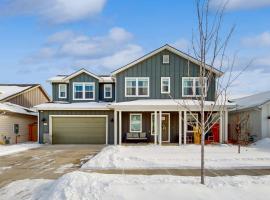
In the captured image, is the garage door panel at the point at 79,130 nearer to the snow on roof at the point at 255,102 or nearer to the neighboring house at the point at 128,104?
the neighboring house at the point at 128,104

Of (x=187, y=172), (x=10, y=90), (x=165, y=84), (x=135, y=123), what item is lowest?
(x=187, y=172)

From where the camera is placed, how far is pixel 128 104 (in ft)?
78.2

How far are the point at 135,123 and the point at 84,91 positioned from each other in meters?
5.13

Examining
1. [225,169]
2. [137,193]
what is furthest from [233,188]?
[225,169]

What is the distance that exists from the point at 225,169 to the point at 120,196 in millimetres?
6361

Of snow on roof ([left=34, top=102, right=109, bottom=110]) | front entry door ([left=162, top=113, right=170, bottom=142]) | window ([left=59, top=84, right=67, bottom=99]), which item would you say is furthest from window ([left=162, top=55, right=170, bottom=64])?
window ([left=59, top=84, right=67, bottom=99])

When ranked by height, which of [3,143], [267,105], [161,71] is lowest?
[3,143]

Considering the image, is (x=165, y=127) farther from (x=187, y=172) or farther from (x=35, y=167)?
(x=187, y=172)

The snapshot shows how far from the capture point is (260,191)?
827cm

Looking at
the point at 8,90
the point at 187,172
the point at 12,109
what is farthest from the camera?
the point at 8,90

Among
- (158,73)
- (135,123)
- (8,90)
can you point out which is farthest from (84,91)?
(8,90)

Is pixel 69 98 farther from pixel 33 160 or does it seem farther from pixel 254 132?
pixel 254 132

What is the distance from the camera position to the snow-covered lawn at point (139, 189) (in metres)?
7.86

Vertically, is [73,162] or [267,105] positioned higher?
[267,105]
